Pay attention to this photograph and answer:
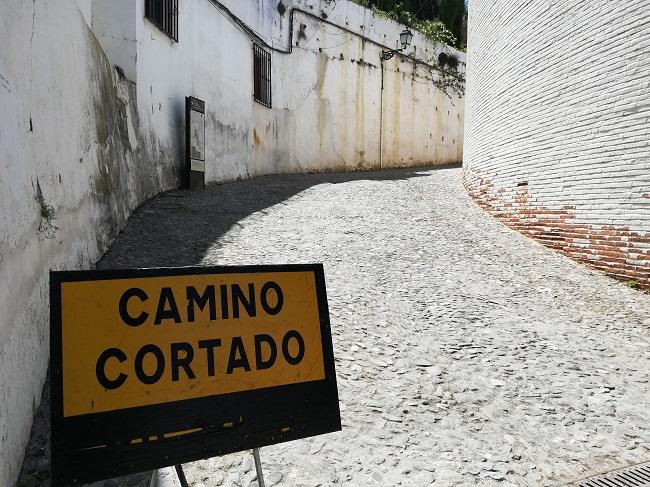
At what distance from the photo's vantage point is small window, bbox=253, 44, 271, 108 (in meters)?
13.0

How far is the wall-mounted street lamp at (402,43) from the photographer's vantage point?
605 inches

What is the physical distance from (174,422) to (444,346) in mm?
2624

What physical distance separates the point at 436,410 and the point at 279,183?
29.5 ft

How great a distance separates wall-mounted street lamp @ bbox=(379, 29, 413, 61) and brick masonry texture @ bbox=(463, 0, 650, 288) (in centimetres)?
648

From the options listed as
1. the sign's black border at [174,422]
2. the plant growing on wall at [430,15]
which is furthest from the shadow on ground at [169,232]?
the plant growing on wall at [430,15]

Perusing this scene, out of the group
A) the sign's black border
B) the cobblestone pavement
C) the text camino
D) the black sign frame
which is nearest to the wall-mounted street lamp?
the black sign frame

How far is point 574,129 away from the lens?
6535mm

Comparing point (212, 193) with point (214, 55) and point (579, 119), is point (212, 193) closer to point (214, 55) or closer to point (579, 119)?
point (214, 55)

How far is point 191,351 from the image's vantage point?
1.81 metres

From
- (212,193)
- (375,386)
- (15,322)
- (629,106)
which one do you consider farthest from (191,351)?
(212,193)

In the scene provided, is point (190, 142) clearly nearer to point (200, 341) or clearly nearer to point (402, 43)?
point (200, 341)

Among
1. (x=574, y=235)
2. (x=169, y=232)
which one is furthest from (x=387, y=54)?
(x=169, y=232)

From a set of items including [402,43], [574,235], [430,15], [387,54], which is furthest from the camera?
[430,15]

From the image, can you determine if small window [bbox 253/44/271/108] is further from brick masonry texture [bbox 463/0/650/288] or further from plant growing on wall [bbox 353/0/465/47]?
brick masonry texture [bbox 463/0/650/288]
